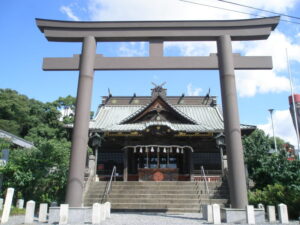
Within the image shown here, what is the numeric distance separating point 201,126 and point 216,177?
442 cm

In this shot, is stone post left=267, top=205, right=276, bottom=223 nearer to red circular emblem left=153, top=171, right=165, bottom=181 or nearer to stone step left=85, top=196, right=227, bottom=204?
stone step left=85, top=196, right=227, bottom=204

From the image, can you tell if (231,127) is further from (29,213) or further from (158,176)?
(158,176)

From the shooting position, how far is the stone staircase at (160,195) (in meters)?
13.1

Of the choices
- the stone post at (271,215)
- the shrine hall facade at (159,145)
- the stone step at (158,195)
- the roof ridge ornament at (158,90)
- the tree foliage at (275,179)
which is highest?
the roof ridge ornament at (158,90)

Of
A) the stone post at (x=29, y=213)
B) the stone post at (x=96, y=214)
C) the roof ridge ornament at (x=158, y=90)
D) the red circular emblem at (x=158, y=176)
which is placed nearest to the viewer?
the stone post at (x=96, y=214)

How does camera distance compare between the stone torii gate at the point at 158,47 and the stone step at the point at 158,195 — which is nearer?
the stone torii gate at the point at 158,47

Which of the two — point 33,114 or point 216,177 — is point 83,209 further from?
point 33,114

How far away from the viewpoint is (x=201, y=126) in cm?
2012

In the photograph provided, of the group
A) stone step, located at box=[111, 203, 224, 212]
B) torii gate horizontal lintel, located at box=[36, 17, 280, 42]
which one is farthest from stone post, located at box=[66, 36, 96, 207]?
stone step, located at box=[111, 203, 224, 212]

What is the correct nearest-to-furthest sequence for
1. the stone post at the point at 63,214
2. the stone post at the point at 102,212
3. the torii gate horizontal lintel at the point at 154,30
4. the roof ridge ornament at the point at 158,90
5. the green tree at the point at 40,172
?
the stone post at the point at 63,214 < the stone post at the point at 102,212 < the torii gate horizontal lintel at the point at 154,30 < the green tree at the point at 40,172 < the roof ridge ornament at the point at 158,90

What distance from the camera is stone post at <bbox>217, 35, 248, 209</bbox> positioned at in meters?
8.59

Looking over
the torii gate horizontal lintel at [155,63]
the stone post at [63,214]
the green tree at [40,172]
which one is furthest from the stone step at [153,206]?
the torii gate horizontal lintel at [155,63]

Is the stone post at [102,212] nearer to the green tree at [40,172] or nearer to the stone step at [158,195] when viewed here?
the stone step at [158,195]

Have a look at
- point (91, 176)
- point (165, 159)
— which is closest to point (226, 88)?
point (91, 176)
